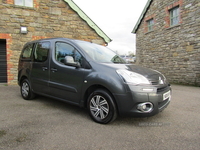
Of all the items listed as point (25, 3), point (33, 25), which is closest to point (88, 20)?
point (33, 25)

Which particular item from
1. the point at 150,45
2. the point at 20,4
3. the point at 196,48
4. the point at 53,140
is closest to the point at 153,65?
the point at 150,45

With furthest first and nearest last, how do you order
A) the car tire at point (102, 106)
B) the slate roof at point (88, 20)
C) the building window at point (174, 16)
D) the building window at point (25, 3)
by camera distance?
the building window at point (174, 16) → the slate roof at point (88, 20) → the building window at point (25, 3) → the car tire at point (102, 106)

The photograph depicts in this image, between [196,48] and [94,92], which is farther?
[196,48]

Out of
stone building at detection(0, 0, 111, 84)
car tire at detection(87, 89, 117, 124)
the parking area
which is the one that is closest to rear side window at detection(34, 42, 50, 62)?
the parking area

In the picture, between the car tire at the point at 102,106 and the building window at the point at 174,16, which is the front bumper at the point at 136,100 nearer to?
the car tire at the point at 102,106

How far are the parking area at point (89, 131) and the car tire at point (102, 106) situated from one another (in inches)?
5.4

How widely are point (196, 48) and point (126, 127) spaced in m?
8.35

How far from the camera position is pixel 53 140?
233 centimetres

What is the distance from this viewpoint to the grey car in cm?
270

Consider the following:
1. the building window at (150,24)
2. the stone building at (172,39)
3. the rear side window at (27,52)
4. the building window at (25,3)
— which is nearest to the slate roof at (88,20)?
the building window at (25,3)

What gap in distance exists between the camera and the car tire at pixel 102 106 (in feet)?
9.14

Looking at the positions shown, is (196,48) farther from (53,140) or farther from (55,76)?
(53,140)

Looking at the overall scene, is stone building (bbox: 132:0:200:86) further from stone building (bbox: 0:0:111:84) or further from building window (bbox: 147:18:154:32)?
stone building (bbox: 0:0:111:84)

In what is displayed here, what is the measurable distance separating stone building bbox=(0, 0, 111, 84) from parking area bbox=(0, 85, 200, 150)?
190 inches
